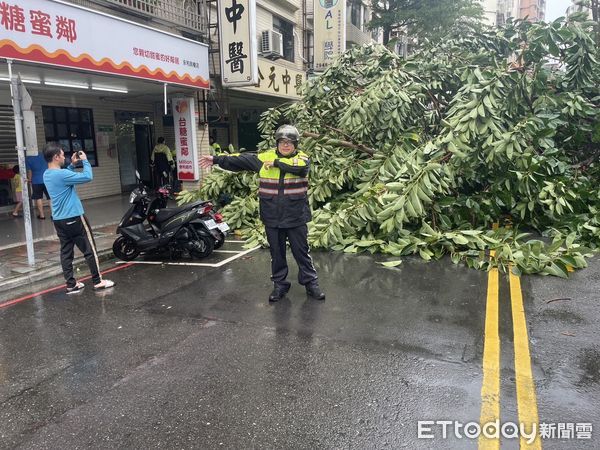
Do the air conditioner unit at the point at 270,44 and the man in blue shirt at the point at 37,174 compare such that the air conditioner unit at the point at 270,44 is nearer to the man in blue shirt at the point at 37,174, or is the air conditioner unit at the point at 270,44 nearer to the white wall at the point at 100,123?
the white wall at the point at 100,123

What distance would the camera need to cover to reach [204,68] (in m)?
11.4

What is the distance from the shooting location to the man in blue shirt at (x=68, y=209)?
5.49m

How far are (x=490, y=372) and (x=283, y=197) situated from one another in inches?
101

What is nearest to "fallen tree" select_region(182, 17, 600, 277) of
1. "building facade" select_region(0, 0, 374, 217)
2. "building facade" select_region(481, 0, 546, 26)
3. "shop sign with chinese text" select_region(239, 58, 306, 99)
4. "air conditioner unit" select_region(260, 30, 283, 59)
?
"building facade" select_region(0, 0, 374, 217)

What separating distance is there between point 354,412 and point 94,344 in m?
2.47

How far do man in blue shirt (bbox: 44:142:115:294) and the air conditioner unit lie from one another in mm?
10724

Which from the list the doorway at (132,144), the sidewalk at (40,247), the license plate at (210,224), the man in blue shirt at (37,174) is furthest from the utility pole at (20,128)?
the doorway at (132,144)

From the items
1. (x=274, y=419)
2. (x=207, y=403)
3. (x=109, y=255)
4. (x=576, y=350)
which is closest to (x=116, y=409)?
(x=207, y=403)

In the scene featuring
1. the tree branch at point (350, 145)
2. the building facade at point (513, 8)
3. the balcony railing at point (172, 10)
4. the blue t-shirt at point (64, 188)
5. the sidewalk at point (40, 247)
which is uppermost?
the building facade at point (513, 8)

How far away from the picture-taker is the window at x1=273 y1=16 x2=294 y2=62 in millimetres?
17691

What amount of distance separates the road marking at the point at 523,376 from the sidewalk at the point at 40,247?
5.52m

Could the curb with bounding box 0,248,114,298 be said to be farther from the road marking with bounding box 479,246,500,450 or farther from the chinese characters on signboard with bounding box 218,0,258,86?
the chinese characters on signboard with bounding box 218,0,258,86

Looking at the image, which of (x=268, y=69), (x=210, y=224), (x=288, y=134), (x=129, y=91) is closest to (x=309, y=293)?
(x=288, y=134)

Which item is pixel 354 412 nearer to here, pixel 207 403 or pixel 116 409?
pixel 207 403
